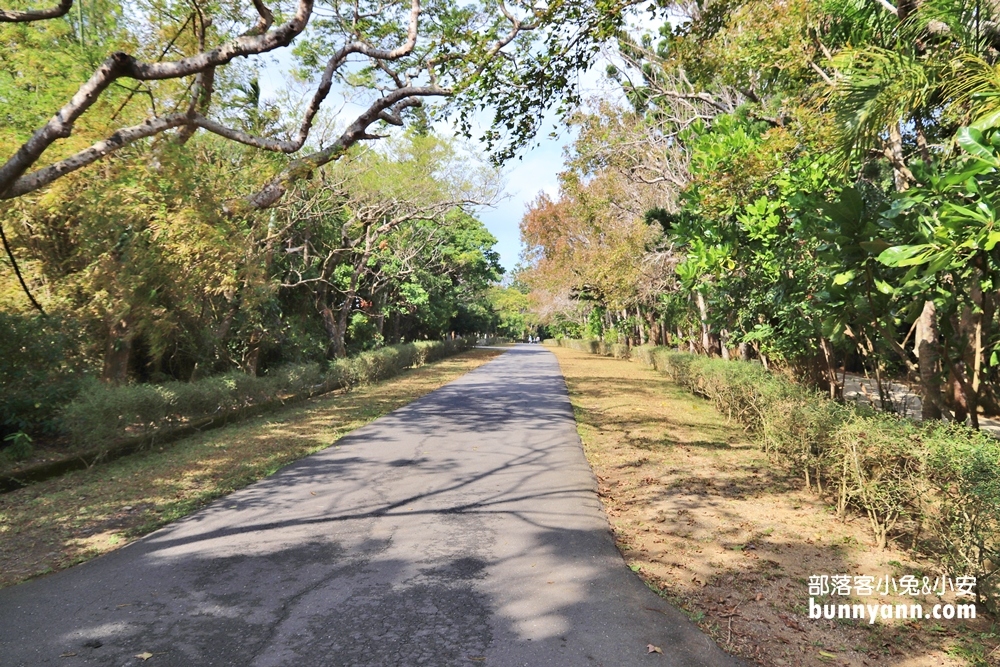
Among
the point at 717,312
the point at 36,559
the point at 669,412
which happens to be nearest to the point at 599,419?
the point at 669,412

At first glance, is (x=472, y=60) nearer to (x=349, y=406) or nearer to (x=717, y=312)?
(x=717, y=312)

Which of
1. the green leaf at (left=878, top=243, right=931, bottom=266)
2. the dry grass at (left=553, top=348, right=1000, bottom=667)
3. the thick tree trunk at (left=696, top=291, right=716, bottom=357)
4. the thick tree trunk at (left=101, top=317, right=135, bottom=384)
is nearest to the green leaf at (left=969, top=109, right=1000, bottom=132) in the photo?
the green leaf at (left=878, top=243, right=931, bottom=266)

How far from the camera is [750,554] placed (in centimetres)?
470

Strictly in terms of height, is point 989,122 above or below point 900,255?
above

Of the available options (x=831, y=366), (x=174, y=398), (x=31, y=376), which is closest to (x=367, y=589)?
(x=174, y=398)

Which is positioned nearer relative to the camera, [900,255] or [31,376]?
[900,255]

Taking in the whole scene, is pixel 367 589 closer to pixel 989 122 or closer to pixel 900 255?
pixel 900 255

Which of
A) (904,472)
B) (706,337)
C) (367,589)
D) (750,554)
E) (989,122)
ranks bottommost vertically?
(750,554)

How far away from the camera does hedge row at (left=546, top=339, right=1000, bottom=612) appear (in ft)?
11.5

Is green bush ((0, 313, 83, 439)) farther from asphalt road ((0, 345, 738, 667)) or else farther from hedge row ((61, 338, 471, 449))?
asphalt road ((0, 345, 738, 667))

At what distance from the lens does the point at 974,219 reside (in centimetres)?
327

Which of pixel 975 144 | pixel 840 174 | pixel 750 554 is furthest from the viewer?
pixel 840 174

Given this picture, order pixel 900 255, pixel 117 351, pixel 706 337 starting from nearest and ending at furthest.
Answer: pixel 900 255 < pixel 117 351 < pixel 706 337

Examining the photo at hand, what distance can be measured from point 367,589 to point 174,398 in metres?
7.64
